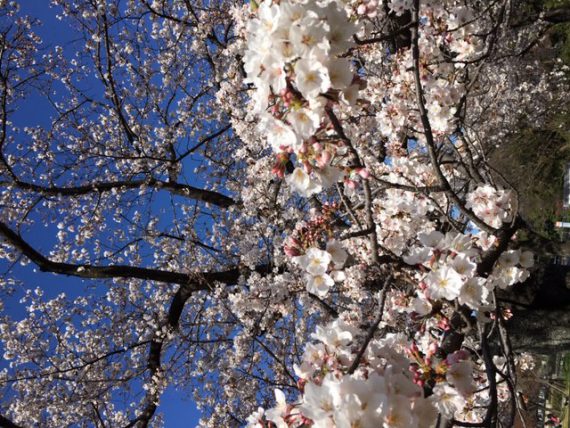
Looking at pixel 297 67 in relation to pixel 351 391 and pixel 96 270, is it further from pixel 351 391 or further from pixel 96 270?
pixel 96 270

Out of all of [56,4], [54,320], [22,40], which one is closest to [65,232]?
[54,320]

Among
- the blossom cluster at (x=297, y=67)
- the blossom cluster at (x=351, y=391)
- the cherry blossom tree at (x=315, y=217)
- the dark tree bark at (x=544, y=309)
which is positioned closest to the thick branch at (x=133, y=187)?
the cherry blossom tree at (x=315, y=217)

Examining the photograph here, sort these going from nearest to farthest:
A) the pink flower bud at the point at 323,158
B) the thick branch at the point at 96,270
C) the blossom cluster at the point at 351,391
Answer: the blossom cluster at the point at 351,391
the pink flower bud at the point at 323,158
the thick branch at the point at 96,270

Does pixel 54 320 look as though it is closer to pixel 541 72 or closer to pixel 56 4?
A: pixel 56 4

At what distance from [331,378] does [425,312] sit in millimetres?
633

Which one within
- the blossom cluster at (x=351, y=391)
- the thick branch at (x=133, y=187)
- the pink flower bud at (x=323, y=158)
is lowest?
the blossom cluster at (x=351, y=391)

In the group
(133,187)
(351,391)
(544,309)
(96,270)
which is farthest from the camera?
(133,187)

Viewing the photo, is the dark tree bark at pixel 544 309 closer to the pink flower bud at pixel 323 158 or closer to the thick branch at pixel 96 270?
the thick branch at pixel 96 270

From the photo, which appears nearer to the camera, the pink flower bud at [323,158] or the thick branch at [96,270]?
the pink flower bud at [323,158]

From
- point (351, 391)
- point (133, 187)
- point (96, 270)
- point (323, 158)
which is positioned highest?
point (133, 187)

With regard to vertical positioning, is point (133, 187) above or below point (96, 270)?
above

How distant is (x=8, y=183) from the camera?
19.8 feet

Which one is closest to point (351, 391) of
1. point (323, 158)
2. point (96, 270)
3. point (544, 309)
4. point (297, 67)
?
point (323, 158)

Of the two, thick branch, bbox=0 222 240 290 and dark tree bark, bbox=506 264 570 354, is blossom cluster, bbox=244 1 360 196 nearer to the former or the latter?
dark tree bark, bbox=506 264 570 354
